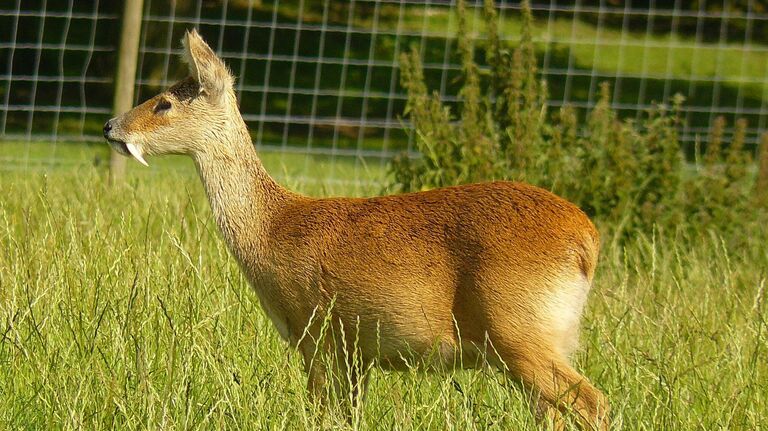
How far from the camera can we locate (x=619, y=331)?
4820 millimetres

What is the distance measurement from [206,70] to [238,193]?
0.42 meters

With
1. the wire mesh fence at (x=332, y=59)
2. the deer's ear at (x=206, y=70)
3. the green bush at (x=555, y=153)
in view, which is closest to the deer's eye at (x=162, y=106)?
the deer's ear at (x=206, y=70)

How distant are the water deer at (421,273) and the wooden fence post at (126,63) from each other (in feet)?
12.5

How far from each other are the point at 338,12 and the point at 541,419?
1586cm

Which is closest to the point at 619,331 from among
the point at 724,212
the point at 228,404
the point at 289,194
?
the point at 289,194

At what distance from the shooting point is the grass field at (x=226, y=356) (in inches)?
151

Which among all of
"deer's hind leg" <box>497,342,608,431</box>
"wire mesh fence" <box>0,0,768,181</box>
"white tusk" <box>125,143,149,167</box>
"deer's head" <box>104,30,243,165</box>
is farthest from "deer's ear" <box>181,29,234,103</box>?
"wire mesh fence" <box>0,0,768,181</box>

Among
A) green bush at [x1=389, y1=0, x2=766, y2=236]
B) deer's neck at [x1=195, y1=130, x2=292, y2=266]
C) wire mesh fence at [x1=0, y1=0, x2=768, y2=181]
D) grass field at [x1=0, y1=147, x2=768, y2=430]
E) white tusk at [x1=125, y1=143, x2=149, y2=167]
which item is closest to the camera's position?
grass field at [x1=0, y1=147, x2=768, y2=430]

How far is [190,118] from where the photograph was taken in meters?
4.49

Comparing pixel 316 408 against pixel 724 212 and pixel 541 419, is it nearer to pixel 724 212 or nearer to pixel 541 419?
pixel 541 419

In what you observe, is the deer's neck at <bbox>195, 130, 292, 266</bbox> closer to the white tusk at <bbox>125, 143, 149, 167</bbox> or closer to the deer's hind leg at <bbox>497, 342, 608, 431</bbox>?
the white tusk at <bbox>125, 143, 149, 167</bbox>

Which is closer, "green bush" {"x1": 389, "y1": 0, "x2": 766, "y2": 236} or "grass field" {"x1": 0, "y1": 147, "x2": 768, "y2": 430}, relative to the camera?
"grass field" {"x1": 0, "y1": 147, "x2": 768, "y2": 430}

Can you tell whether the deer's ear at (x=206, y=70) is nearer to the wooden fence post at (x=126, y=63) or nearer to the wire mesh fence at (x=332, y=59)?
the wooden fence post at (x=126, y=63)

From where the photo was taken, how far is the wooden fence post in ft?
26.7
